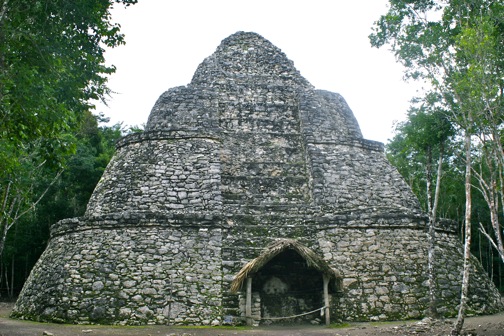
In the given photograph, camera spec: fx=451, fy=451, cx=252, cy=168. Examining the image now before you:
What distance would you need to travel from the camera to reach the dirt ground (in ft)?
26.7

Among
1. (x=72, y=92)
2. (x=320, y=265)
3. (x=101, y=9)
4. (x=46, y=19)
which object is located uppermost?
(x=101, y=9)

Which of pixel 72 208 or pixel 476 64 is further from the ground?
pixel 476 64

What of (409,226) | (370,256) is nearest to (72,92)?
(370,256)

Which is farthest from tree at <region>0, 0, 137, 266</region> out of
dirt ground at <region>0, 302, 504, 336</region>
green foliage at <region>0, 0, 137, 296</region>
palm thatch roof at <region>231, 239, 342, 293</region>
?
palm thatch roof at <region>231, 239, 342, 293</region>

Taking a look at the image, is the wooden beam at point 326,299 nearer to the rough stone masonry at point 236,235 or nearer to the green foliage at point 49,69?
the rough stone masonry at point 236,235

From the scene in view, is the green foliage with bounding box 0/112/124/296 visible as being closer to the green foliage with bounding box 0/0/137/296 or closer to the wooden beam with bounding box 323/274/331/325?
the green foliage with bounding box 0/0/137/296

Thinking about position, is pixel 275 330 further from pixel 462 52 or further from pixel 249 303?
pixel 462 52

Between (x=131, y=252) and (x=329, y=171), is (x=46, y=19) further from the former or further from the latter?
(x=329, y=171)

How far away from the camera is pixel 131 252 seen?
34.0 ft

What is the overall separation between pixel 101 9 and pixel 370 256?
796cm

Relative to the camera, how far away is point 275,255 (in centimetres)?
941

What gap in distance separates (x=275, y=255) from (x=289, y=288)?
4.27 feet

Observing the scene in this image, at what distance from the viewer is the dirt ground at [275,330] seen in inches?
321

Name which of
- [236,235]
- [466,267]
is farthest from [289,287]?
[466,267]
